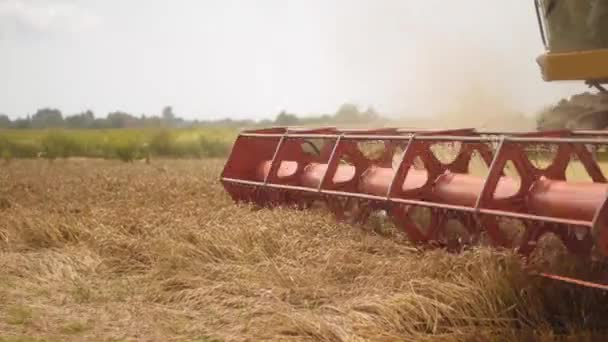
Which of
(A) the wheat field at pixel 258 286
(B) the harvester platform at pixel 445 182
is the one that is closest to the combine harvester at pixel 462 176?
(B) the harvester platform at pixel 445 182

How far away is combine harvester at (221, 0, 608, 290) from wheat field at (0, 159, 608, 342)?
23 centimetres

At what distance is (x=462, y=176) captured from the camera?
572 centimetres

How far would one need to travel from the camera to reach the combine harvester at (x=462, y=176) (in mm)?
4863

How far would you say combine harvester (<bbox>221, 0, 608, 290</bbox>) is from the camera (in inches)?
191

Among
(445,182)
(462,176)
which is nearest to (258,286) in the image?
(445,182)

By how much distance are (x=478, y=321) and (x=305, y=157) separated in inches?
130

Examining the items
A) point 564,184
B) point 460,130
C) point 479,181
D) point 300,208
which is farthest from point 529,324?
point 300,208

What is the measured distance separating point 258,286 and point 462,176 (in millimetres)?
1545

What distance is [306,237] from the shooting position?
5785 mm

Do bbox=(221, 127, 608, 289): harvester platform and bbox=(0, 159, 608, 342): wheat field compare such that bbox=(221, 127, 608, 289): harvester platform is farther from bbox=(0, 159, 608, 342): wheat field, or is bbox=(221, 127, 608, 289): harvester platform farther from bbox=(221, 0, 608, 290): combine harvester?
bbox=(0, 159, 608, 342): wheat field

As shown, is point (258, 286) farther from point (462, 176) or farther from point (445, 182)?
point (462, 176)

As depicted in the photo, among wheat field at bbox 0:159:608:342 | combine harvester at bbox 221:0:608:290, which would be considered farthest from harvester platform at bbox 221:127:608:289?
wheat field at bbox 0:159:608:342

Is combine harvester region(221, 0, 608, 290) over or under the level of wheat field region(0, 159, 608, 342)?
over

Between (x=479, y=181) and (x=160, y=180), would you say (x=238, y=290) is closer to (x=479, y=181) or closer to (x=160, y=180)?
(x=479, y=181)
